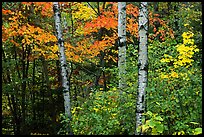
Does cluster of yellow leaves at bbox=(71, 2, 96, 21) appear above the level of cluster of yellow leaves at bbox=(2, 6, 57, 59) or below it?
above

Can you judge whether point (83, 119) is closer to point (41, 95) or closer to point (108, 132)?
point (108, 132)

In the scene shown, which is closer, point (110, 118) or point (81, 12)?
point (110, 118)

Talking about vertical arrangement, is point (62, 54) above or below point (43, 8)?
below

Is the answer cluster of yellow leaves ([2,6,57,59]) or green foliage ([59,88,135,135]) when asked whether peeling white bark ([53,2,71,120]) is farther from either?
cluster of yellow leaves ([2,6,57,59])

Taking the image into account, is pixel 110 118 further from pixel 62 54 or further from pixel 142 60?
pixel 62 54

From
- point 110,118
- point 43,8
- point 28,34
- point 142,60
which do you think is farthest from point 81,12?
point 142,60

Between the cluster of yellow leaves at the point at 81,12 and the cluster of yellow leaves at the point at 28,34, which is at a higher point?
the cluster of yellow leaves at the point at 81,12

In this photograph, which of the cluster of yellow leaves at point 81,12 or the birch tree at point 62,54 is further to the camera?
the cluster of yellow leaves at point 81,12

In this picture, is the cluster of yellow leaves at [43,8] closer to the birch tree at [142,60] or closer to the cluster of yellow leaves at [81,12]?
the cluster of yellow leaves at [81,12]

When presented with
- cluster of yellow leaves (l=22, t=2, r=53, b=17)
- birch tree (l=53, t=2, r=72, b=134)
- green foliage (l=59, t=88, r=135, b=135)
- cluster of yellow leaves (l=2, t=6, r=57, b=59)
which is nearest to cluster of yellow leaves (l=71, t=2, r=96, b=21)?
cluster of yellow leaves (l=22, t=2, r=53, b=17)

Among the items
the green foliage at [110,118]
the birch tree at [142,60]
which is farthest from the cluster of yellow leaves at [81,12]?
the birch tree at [142,60]

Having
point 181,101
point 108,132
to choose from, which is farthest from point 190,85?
point 108,132

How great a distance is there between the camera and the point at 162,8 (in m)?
18.4

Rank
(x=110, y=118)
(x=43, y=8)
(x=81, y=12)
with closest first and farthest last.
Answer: (x=110, y=118)
(x=43, y=8)
(x=81, y=12)
